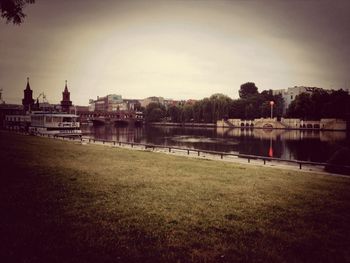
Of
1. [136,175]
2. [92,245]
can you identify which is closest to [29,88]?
[136,175]

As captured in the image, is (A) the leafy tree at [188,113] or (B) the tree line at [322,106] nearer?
(B) the tree line at [322,106]

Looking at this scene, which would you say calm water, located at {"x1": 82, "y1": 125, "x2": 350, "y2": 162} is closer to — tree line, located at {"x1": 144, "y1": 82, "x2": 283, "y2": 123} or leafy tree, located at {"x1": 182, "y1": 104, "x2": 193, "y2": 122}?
tree line, located at {"x1": 144, "y1": 82, "x2": 283, "y2": 123}

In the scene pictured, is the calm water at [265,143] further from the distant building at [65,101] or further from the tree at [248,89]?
the tree at [248,89]

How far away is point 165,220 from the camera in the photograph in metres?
9.73

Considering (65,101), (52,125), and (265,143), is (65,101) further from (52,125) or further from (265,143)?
(265,143)

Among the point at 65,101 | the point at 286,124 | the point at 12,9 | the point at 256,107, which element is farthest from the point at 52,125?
A: the point at 256,107

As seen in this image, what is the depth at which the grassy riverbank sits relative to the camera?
7.54 m

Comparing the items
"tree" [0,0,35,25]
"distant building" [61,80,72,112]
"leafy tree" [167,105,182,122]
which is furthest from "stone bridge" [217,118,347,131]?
"tree" [0,0,35,25]

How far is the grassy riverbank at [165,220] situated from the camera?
24.7ft

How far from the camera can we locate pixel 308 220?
10.2 m

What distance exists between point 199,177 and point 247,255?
989cm

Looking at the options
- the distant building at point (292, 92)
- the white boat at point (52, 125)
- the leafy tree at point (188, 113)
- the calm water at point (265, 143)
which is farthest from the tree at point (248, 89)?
the white boat at point (52, 125)

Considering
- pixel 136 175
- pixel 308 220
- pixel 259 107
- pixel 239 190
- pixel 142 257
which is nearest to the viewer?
pixel 142 257

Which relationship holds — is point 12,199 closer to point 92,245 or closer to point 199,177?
point 92,245
